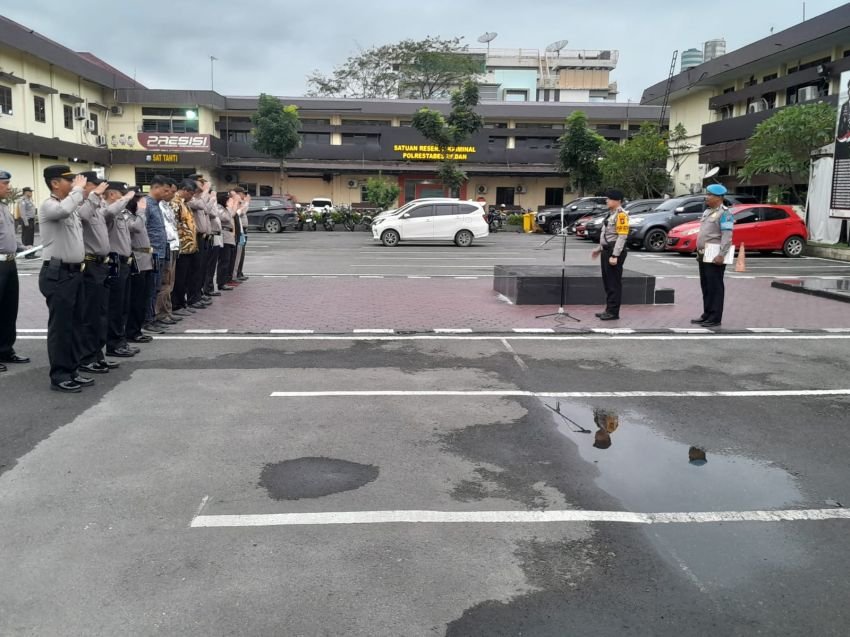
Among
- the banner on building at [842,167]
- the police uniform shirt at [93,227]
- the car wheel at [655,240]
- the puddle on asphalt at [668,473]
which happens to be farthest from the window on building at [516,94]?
the puddle on asphalt at [668,473]

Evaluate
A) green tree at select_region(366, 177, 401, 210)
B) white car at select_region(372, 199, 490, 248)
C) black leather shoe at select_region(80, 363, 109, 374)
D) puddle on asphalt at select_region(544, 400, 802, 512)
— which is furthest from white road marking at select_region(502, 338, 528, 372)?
green tree at select_region(366, 177, 401, 210)

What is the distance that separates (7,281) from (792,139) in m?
22.6

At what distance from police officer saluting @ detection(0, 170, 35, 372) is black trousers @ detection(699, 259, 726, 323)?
828 centimetres

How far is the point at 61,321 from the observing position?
6.69m

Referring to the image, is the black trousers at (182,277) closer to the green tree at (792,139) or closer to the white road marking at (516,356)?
the white road marking at (516,356)

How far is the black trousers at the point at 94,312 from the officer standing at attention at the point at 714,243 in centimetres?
744

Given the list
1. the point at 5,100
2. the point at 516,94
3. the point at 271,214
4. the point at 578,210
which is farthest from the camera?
the point at 516,94

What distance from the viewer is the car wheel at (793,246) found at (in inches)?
854

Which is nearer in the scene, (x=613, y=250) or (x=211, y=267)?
(x=613, y=250)

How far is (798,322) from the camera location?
10625mm

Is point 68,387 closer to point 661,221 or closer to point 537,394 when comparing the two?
point 537,394

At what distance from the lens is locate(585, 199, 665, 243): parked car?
26125 millimetres

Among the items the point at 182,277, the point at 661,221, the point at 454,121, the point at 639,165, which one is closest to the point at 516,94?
the point at 454,121

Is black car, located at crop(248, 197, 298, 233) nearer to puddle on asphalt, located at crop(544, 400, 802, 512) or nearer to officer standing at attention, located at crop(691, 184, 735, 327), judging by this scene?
officer standing at attention, located at crop(691, 184, 735, 327)
